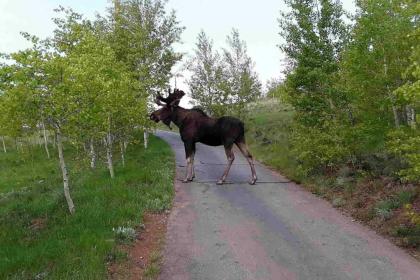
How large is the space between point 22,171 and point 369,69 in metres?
30.0

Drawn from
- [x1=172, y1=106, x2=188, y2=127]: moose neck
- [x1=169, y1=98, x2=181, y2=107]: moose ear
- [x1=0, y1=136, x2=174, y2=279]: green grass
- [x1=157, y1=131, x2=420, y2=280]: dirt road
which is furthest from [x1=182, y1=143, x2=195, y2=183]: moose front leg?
[x1=169, y1=98, x2=181, y2=107]: moose ear

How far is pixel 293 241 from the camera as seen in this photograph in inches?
440

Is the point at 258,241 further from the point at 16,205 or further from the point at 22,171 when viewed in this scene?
the point at 22,171

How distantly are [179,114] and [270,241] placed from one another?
31.2 feet

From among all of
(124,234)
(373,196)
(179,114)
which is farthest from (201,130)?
(124,234)

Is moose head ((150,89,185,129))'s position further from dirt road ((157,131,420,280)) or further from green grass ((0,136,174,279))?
dirt road ((157,131,420,280))

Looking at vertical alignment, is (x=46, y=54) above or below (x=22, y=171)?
above

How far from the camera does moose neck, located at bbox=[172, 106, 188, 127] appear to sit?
1925 cm

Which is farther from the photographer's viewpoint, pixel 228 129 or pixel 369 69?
pixel 228 129

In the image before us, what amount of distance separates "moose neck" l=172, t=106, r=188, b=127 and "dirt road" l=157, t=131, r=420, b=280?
12.4 feet

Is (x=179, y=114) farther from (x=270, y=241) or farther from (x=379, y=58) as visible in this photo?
(x=270, y=241)

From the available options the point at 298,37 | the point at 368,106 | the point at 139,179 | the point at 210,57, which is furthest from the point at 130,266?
the point at 210,57

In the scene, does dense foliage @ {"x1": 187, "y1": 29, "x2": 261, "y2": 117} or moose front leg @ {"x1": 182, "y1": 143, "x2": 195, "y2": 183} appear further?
dense foliage @ {"x1": 187, "y1": 29, "x2": 261, "y2": 117}

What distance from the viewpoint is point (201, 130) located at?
18.7 metres
